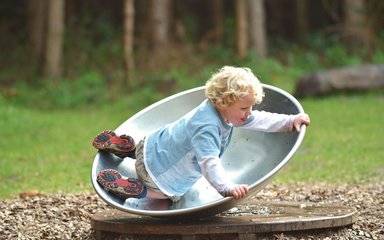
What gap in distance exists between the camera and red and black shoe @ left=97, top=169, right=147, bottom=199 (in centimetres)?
487

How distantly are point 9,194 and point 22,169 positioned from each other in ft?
5.14

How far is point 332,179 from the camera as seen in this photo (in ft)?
25.8

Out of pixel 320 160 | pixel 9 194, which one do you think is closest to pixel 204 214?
pixel 9 194

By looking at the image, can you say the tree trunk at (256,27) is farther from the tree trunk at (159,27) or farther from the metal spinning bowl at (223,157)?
the metal spinning bowl at (223,157)

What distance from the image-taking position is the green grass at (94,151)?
8.19 metres

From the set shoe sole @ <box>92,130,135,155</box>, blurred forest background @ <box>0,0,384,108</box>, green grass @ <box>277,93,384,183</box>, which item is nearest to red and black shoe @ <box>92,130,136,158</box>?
shoe sole @ <box>92,130,135,155</box>

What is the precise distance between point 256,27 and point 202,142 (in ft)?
45.0

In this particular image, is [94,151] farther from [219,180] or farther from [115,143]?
[219,180]

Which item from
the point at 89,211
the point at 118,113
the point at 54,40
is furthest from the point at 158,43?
the point at 89,211

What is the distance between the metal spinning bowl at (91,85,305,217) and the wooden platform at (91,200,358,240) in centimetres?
11

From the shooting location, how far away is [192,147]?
4695 mm

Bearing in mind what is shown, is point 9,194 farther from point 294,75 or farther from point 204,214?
point 294,75

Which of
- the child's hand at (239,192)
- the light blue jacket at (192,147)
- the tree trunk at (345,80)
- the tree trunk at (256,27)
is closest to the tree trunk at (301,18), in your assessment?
the tree trunk at (256,27)

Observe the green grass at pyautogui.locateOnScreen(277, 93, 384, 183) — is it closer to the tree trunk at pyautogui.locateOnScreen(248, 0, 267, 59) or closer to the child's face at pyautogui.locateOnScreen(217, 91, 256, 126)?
the child's face at pyautogui.locateOnScreen(217, 91, 256, 126)
